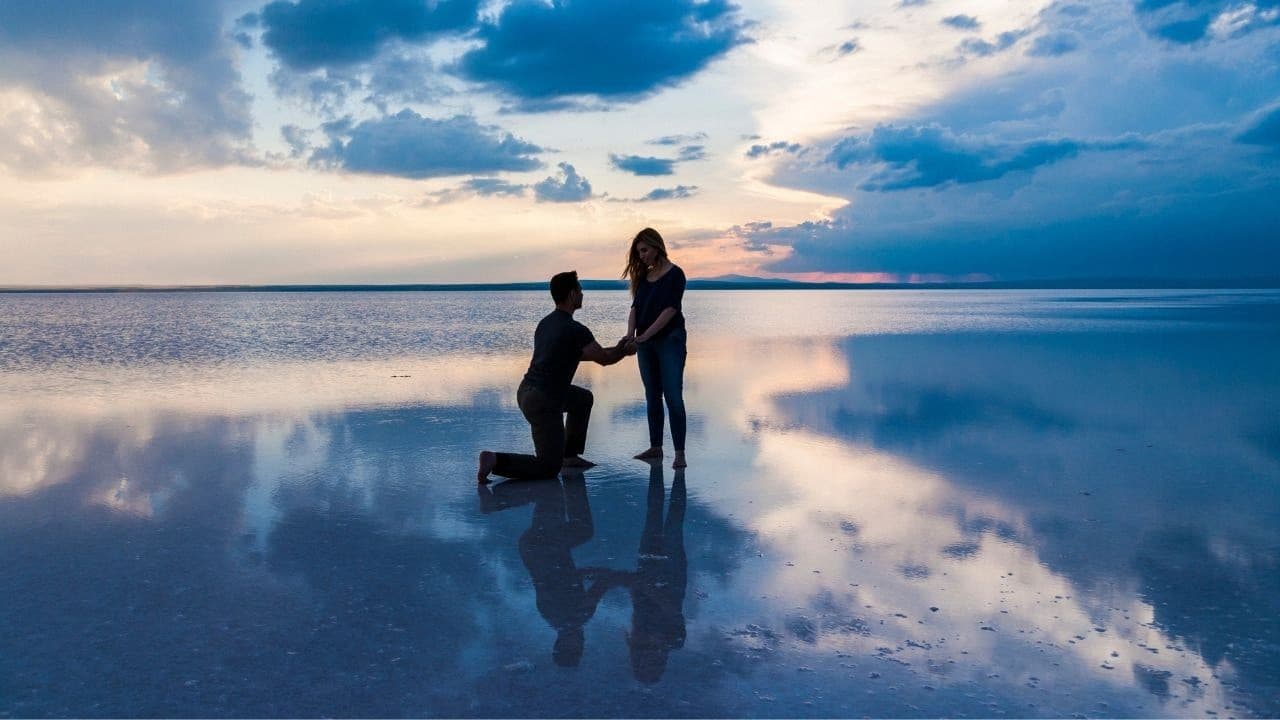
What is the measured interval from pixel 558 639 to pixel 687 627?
53cm

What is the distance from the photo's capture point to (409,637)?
3.34m

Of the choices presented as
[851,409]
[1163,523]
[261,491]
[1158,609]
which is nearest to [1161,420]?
[851,409]

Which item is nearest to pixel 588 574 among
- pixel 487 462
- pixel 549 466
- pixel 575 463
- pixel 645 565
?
pixel 645 565

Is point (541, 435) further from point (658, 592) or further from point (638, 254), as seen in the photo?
point (658, 592)

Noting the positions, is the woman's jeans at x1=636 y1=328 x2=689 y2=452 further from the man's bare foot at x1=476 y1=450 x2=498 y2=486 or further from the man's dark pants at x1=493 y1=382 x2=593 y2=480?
the man's bare foot at x1=476 y1=450 x2=498 y2=486

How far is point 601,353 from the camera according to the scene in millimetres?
6652

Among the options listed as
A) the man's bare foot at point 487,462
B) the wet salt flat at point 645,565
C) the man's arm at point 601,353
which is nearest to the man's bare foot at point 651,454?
the wet salt flat at point 645,565

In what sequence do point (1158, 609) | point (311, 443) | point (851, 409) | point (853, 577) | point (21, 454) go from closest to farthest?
1. point (1158, 609)
2. point (853, 577)
3. point (21, 454)
4. point (311, 443)
5. point (851, 409)

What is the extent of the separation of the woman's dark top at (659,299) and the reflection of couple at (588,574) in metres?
1.54

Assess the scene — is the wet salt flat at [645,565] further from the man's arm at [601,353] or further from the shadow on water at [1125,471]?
the man's arm at [601,353]

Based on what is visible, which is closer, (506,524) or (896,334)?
(506,524)

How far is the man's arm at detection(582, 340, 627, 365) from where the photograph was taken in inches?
258

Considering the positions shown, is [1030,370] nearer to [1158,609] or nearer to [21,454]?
[1158,609]

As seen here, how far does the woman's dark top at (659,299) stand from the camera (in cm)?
693
